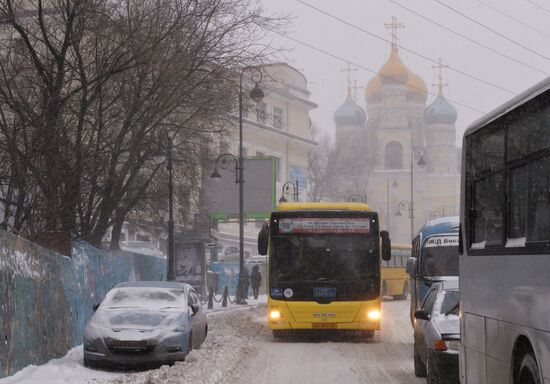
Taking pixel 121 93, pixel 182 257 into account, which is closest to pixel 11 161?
pixel 121 93

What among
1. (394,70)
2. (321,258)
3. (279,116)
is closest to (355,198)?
(279,116)

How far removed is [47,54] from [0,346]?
13.2m

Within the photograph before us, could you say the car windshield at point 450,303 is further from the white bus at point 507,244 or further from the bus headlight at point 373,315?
the bus headlight at point 373,315

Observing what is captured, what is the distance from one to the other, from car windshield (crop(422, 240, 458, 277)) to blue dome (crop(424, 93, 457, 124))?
102 metres

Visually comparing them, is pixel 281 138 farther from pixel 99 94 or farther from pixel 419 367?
pixel 419 367

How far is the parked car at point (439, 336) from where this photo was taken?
12.9 metres

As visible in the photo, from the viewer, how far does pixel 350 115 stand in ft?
420

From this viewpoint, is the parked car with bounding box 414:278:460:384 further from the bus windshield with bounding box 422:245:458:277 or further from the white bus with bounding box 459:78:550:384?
the bus windshield with bounding box 422:245:458:277

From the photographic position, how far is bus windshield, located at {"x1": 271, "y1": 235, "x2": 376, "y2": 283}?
2366cm

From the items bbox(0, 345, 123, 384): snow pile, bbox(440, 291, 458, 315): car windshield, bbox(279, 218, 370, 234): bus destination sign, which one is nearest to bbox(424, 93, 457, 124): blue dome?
bbox(279, 218, 370, 234): bus destination sign

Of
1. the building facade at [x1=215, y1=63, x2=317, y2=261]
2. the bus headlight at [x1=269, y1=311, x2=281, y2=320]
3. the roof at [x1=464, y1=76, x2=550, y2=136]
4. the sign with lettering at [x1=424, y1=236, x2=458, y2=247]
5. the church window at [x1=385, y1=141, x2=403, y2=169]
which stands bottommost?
the bus headlight at [x1=269, y1=311, x2=281, y2=320]

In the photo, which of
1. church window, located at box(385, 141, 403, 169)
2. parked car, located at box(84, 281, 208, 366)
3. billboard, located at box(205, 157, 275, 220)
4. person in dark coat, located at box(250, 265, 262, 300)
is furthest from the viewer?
church window, located at box(385, 141, 403, 169)

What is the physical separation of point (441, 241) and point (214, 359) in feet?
28.6

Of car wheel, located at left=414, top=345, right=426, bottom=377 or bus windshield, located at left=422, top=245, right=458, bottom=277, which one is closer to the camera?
car wheel, located at left=414, top=345, right=426, bottom=377
